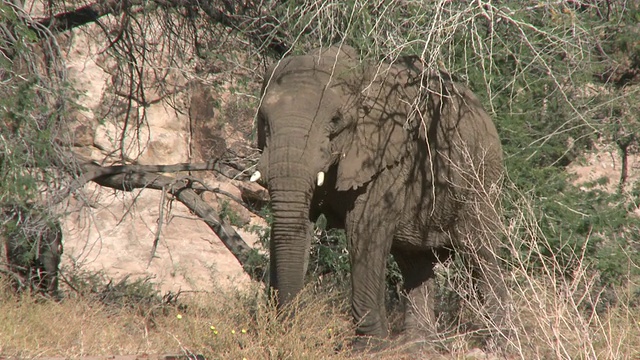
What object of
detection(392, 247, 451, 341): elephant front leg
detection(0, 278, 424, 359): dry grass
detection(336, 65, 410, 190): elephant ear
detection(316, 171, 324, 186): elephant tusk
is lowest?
detection(0, 278, 424, 359): dry grass

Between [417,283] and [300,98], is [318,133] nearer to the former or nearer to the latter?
[300,98]

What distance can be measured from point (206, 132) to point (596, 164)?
24.9ft

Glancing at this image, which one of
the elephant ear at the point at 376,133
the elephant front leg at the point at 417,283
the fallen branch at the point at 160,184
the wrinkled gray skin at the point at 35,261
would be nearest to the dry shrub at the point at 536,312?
the elephant front leg at the point at 417,283

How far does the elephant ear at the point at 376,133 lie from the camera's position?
7109 mm

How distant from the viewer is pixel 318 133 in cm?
695

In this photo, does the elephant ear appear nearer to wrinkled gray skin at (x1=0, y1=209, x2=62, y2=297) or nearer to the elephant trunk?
the elephant trunk

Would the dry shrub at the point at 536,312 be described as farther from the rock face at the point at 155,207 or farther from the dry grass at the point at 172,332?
the rock face at the point at 155,207

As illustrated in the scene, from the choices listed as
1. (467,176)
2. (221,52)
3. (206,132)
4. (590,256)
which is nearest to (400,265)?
(467,176)

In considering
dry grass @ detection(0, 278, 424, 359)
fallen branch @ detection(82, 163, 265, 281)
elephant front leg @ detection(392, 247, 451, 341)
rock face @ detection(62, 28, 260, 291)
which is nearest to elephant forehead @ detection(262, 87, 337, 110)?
dry grass @ detection(0, 278, 424, 359)

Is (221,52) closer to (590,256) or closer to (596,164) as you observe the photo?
(590,256)

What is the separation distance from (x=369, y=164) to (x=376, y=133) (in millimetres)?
276

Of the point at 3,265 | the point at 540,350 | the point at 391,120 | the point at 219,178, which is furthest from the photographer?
the point at 219,178

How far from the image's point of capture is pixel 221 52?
34.0 ft

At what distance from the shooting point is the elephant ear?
7109 mm
